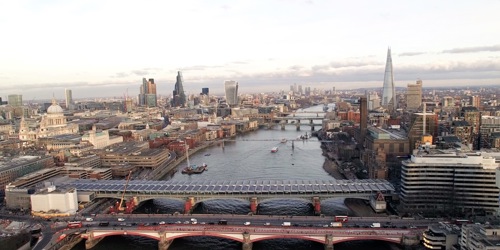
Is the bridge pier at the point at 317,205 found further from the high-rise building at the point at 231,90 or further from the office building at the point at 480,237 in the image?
the high-rise building at the point at 231,90

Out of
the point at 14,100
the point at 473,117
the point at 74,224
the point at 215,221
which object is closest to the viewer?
the point at 74,224

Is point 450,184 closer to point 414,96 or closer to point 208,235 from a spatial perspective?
point 208,235

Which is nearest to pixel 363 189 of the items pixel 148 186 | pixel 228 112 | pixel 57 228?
pixel 148 186

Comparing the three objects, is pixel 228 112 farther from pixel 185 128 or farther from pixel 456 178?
pixel 456 178

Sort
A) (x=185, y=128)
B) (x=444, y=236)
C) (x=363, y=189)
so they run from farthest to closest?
(x=185, y=128), (x=363, y=189), (x=444, y=236)

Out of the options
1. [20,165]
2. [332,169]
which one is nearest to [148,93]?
[20,165]

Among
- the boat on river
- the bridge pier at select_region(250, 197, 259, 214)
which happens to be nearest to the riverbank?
the boat on river

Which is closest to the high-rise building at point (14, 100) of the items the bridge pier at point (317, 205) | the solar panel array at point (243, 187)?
the solar panel array at point (243, 187)
